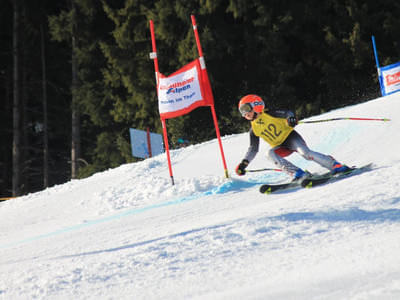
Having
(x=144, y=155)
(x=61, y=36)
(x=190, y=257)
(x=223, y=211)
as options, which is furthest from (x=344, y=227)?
(x=61, y=36)

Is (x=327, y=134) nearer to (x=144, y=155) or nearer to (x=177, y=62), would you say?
(x=144, y=155)

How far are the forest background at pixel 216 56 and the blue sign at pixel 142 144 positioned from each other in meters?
1.60

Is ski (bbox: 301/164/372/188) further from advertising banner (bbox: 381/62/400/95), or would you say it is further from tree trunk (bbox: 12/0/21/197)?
tree trunk (bbox: 12/0/21/197)

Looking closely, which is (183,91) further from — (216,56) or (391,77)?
(391,77)

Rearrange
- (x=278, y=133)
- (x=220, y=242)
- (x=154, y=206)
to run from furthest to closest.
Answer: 1. (x=154, y=206)
2. (x=278, y=133)
3. (x=220, y=242)

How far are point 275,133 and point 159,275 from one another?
10.2 ft

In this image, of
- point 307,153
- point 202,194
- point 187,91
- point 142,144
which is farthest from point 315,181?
point 142,144

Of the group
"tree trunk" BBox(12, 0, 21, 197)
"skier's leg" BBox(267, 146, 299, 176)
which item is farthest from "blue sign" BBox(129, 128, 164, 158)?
"skier's leg" BBox(267, 146, 299, 176)

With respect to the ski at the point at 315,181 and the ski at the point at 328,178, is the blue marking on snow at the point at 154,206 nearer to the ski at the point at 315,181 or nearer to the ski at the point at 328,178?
the ski at the point at 315,181

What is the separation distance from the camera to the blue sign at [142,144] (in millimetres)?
11586

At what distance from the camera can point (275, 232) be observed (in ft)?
10.6

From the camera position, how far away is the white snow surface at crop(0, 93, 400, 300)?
8.00 feet

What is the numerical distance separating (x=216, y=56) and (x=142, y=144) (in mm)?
3867

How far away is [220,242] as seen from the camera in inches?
125
